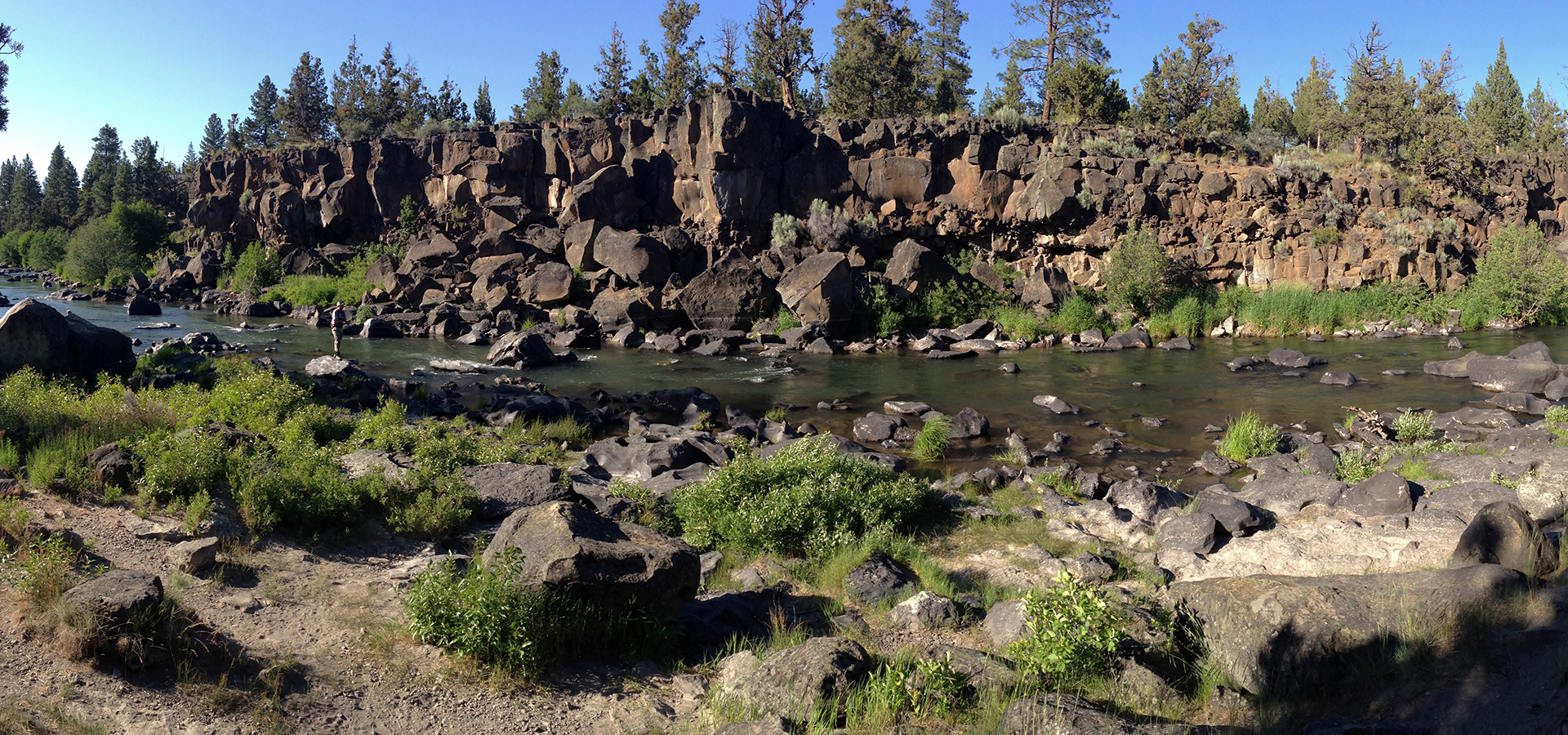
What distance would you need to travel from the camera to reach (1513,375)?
20.9 m

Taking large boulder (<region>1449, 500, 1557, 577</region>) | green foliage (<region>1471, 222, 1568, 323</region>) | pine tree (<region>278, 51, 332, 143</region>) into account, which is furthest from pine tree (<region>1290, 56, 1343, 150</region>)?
pine tree (<region>278, 51, 332, 143</region>)

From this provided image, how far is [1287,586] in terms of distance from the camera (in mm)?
6094

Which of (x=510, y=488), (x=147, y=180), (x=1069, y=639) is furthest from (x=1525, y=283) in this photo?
(x=147, y=180)

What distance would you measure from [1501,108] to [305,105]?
10241 cm

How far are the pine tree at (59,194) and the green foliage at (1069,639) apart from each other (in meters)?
129

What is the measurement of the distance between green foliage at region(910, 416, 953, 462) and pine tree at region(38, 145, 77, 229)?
122 meters

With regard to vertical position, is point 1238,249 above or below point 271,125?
below

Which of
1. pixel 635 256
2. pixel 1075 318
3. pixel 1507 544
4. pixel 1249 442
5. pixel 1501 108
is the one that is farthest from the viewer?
pixel 1501 108

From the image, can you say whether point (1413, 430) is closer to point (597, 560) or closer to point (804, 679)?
point (804, 679)

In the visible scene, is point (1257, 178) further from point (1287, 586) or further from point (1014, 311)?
point (1287, 586)

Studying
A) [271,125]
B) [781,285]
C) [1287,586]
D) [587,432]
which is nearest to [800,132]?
[781,285]

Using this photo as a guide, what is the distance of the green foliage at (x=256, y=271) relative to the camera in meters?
53.7

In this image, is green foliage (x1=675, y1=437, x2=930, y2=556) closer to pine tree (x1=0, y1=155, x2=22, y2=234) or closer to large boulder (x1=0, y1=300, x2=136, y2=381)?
large boulder (x1=0, y1=300, x2=136, y2=381)

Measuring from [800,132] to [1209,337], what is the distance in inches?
922
